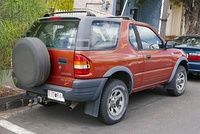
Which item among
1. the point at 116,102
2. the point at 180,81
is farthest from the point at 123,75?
the point at 180,81

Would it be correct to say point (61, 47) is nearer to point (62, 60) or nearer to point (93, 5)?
point (62, 60)

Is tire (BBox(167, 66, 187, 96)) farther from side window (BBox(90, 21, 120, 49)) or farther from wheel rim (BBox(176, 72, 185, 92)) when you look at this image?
side window (BBox(90, 21, 120, 49))

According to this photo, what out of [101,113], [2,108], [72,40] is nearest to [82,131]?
[101,113]

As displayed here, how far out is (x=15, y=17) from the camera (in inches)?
179

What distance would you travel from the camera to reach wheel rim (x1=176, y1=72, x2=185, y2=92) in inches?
245

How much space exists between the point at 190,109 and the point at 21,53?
11.5 feet

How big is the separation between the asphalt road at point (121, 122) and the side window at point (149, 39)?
1268 millimetres

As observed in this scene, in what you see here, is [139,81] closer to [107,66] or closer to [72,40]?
[107,66]

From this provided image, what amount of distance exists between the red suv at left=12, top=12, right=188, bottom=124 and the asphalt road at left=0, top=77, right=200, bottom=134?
1.01ft

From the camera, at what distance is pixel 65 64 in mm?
4016

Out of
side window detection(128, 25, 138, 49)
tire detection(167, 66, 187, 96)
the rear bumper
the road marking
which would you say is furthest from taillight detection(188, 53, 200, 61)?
the road marking

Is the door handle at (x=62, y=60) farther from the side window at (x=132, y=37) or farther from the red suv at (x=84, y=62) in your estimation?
the side window at (x=132, y=37)

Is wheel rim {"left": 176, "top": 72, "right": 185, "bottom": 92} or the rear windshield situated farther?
wheel rim {"left": 176, "top": 72, "right": 185, "bottom": 92}

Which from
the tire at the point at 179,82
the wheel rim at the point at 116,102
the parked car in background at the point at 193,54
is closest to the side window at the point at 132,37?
the wheel rim at the point at 116,102
